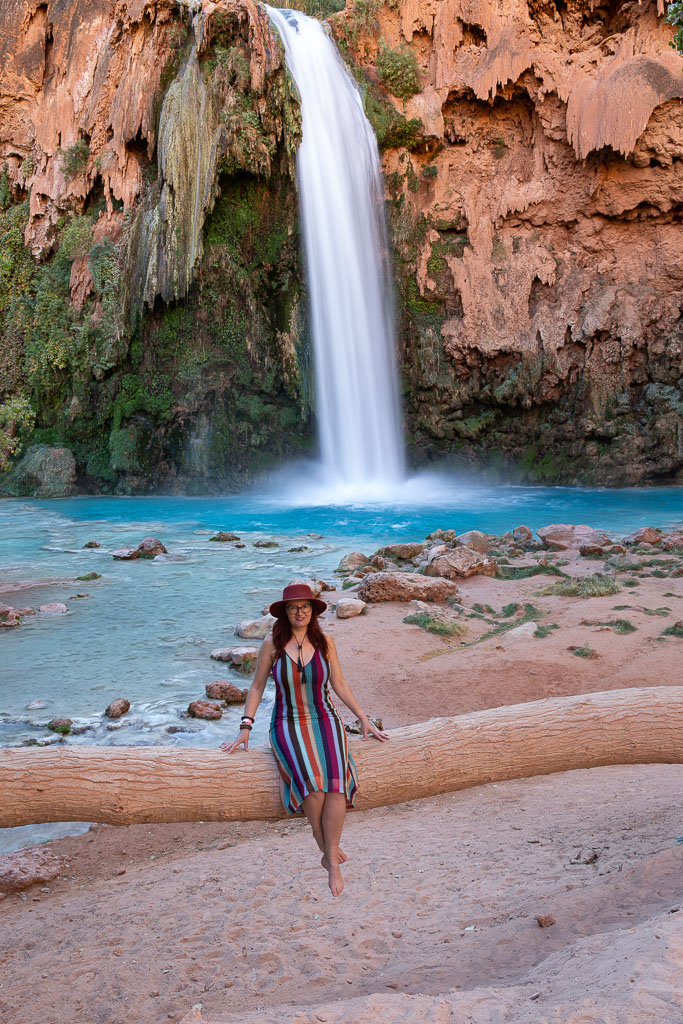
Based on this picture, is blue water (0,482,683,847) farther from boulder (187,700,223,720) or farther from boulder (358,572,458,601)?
boulder (358,572,458,601)

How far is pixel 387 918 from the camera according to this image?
3.17 m

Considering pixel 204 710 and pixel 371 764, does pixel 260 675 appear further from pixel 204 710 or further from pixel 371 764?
pixel 204 710

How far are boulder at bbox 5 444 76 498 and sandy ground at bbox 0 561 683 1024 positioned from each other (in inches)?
818

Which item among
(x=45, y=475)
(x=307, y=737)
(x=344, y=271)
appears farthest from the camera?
(x=45, y=475)

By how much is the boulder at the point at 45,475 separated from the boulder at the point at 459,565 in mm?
16771

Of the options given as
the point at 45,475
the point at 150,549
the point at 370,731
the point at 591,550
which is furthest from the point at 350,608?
the point at 45,475

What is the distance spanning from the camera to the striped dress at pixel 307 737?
3197 mm

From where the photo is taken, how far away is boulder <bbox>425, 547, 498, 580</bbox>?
9.93 metres

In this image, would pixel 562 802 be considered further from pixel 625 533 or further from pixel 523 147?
pixel 523 147

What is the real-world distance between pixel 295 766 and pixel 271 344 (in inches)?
844

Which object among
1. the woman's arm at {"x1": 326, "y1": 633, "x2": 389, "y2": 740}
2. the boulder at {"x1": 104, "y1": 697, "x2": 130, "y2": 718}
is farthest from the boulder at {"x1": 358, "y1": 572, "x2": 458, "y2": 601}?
the woman's arm at {"x1": 326, "y1": 633, "x2": 389, "y2": 740}

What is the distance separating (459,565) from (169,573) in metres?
4.57

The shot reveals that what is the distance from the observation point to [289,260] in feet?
74.9

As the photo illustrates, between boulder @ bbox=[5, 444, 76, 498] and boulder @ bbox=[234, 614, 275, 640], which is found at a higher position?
boulder @ bbox=[5, 444, 76, 498]
